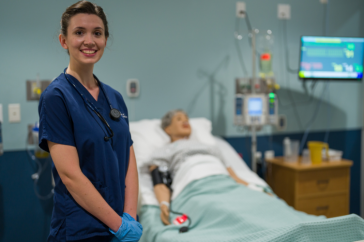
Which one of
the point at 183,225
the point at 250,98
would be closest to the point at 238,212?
the point at 183,225

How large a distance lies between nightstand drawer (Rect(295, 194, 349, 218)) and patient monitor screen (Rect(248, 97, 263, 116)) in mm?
819

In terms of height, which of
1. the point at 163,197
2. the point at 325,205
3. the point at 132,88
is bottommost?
the point at 325,205

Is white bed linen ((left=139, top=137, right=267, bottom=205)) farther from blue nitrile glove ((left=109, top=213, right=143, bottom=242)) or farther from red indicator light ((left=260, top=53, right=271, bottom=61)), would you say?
red indicator light ((left=260, top=53, right=271, bottom=61))

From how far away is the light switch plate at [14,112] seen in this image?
2.41 meters

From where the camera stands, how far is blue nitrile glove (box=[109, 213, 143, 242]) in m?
1.15

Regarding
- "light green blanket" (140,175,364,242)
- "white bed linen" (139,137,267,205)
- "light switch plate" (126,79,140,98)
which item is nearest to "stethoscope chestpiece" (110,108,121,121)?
"light green blanket" (140,175,364,242)

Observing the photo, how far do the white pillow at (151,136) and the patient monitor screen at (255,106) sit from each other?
14.2 inches

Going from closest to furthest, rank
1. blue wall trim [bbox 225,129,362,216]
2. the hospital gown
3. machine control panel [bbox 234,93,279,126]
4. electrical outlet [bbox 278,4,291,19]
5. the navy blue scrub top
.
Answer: the navy blue scrub top < the hospital gown < machine control panel [bbox 234,93,279,126] < electrical outlet [bbox 278,4,291,19] < blue wall trim [bbox 225,129,362,216]

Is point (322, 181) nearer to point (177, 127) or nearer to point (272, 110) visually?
point (272, 110)

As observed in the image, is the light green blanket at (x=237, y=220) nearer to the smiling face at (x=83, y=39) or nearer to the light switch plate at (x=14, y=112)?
the smiling face at (x=83, y=39)

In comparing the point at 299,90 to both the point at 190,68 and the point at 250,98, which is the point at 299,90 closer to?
the point at 250,98

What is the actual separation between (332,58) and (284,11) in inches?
25.1

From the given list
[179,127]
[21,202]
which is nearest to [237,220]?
[179,127]

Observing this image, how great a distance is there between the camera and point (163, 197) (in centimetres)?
216
